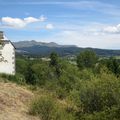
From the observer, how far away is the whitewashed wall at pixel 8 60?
50.6m

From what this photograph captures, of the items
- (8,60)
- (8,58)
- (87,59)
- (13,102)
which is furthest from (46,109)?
(87,59)

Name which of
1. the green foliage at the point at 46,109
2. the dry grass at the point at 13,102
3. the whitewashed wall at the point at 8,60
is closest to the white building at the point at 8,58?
the whitewashed wall at the point at 8,60

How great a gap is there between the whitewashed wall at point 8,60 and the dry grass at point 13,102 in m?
A: 10.4

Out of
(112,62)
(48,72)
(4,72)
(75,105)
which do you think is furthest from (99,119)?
(112,62)

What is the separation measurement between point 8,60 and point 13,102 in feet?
61.9

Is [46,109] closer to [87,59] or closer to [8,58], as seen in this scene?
[8,58]

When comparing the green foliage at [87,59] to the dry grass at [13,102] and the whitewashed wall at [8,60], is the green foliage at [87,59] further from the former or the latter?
the dry grass at [13,102]

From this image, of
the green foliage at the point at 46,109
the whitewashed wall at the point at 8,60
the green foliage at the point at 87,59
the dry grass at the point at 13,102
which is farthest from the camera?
the green foliage at the point at 87,59

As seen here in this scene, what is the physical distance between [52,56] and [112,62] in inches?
579

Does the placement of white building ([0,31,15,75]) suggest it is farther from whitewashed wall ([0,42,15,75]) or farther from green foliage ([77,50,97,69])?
green foliage ([77,50,97,69])

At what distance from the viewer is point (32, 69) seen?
276ft

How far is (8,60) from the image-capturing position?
52.4 meters

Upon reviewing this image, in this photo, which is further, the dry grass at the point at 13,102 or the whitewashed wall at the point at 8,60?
the whitewashed wall at the point at 8,60

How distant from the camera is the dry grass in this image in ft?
101
